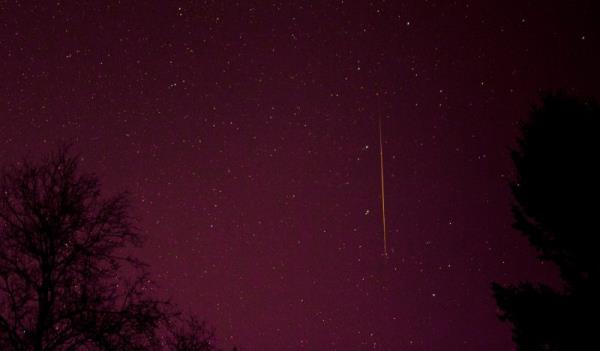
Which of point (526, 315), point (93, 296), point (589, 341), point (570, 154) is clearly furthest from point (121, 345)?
point (570, 154)

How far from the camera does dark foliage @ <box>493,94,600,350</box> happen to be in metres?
7.22

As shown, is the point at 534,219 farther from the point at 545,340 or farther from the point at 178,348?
the point at 178,348

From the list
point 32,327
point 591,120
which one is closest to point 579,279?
point 591,120

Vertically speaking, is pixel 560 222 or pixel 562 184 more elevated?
pixel 562 184

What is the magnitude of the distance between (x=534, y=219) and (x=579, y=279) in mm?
1092

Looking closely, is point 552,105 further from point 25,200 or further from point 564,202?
point 25,200

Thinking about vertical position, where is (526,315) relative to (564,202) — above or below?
below

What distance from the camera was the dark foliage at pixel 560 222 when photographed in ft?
23.7

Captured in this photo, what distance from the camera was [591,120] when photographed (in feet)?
25.7

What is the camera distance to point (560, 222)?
7543mm

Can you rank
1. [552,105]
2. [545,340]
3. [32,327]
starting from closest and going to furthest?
[32,327] < [545,340] < [552,105]

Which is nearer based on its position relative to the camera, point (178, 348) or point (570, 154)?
point (570, 154)

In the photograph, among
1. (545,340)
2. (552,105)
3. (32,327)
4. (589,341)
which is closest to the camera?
(32,327)

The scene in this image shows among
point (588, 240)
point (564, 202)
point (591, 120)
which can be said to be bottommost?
point (588, 240)
